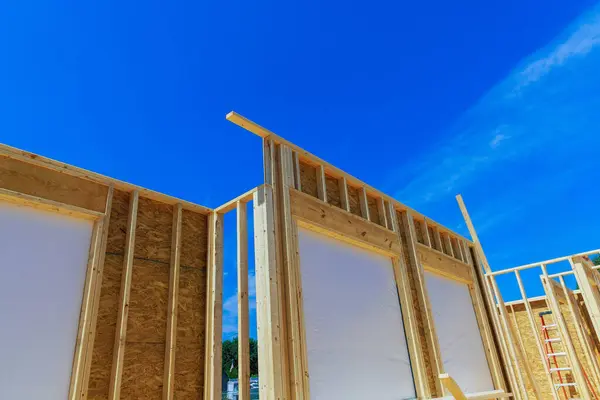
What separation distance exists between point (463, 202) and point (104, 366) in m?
11.7

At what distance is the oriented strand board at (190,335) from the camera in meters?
5.98

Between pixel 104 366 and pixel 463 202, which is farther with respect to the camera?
pixel 463 202

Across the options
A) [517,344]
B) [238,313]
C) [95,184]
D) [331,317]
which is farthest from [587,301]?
[95,184]

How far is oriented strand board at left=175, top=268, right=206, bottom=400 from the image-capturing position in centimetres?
598

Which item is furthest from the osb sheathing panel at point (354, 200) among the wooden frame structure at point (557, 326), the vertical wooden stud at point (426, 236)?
the wooden frame structure at point (557, 326)

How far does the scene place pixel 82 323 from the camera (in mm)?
4910

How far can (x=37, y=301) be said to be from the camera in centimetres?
458

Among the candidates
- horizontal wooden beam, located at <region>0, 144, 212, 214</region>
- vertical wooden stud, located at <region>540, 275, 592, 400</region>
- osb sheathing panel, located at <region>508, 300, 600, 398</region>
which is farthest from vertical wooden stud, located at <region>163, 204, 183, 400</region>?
osb sheathing panel, located at <region>508, 300, 600, 398</region>

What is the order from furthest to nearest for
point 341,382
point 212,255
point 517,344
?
point 517,344, point 212,255, point 341,382

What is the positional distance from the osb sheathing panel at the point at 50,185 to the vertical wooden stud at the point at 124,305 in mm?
481

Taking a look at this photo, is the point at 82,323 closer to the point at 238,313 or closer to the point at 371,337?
the point at 238,313

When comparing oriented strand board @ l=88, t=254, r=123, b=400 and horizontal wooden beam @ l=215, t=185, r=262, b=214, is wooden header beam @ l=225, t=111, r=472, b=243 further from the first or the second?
oriented strand board @ l=88, t=254, r=123, b=400

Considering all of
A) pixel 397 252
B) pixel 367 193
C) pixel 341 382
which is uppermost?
pixel 367 193

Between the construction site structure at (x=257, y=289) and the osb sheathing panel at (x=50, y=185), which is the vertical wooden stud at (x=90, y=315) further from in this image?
the osb sheathing panel at (x=50, y=185)
